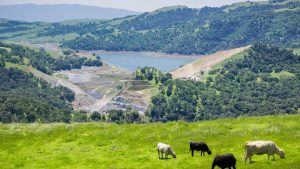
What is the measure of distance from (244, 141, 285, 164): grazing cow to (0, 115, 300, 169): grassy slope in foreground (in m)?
0.71

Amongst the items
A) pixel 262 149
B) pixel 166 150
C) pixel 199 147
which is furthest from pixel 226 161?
pixel 166 150

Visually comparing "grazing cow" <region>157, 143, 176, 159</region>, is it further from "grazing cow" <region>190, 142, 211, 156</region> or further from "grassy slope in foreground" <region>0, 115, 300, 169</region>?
"grazing cow" <region>190, 142, 211, 156</region>

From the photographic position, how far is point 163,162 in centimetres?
3500

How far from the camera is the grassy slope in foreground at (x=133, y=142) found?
35.1 metres

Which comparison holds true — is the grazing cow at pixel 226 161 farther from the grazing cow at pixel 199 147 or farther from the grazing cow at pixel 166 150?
the grazing cow at pixel 166 150

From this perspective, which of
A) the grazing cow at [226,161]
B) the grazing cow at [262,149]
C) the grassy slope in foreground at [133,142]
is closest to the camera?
the grazing cow at [226,161]

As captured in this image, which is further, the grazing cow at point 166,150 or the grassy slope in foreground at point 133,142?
the grazing cow at point 166,150

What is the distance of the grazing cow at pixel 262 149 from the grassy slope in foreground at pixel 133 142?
708 millimetres

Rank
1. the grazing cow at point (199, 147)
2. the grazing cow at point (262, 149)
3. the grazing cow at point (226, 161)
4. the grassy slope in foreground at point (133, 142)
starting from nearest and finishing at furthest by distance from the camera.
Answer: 1. the grazing cow at point (226, 161)
2. the grazing cow at point (262, 149)
3. the grassy slope in foreground at point (133, 142)
4. the grazing cow at point (199, 147)

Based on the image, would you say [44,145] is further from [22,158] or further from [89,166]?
[89,166]

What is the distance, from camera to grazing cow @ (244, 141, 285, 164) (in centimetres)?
3266

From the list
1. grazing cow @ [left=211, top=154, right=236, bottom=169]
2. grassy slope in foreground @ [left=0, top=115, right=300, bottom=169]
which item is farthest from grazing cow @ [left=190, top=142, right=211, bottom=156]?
grazing cow @ [left=211, top=154, right=236, bottom=169]

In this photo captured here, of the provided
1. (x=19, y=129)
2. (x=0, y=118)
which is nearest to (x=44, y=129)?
(x=19, y=129)

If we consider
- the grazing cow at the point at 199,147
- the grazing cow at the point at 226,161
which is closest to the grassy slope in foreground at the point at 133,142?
the grazing cow at the point at 199,147
